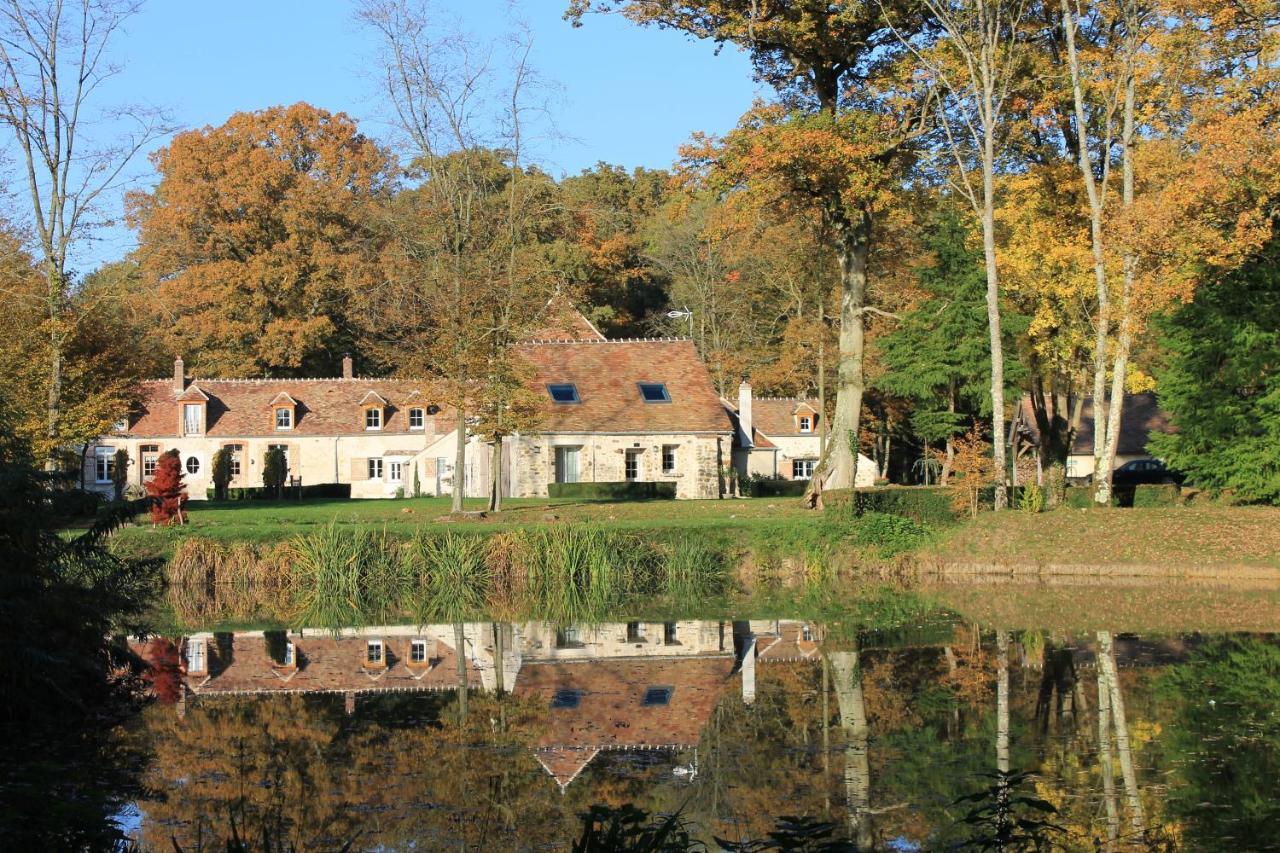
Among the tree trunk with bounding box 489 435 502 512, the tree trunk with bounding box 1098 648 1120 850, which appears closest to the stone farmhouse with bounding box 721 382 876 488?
the tree trunk with bounding box 489 435 502 512

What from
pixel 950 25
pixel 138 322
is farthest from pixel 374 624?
pixel 138 322

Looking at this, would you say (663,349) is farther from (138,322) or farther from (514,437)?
(138,322)

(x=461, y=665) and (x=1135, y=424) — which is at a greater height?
(x=1135, y=424)

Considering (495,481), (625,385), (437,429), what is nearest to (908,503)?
(495,481)

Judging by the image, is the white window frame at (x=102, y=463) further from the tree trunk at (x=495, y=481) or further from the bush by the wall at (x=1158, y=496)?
the bush by the wall at (x=1158, y=496)

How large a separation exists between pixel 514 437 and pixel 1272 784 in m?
33.6

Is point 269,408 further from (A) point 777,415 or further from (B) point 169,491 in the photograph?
(B) point 169,491

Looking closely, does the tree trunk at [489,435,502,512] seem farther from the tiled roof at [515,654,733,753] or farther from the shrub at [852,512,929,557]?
the tiled roof at [515,654,733,753]

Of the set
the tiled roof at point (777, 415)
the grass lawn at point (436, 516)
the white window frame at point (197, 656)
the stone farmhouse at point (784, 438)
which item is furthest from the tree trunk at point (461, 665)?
the tiled roof at point (777, 415)

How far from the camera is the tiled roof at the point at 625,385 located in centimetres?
4344

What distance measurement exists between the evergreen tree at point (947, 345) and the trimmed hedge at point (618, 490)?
885cm

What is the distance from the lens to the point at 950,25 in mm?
28922

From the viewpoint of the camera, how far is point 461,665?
18.1m

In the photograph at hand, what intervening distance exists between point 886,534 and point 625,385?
19202mm
